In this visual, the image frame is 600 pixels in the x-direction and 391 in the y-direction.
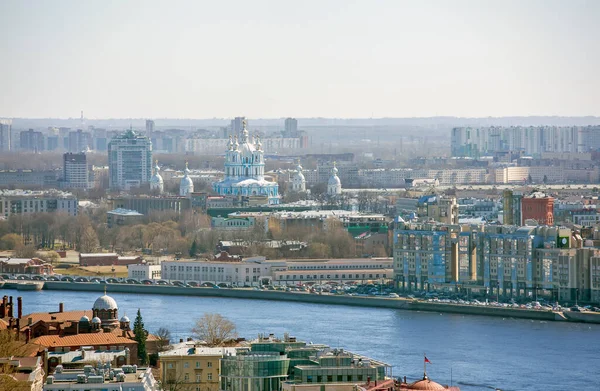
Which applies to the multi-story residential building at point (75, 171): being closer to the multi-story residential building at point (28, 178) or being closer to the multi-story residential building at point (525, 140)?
the multi-story residential building at point (28, 178)

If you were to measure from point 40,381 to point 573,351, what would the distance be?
10.6 m

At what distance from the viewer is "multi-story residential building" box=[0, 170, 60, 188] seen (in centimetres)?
7725

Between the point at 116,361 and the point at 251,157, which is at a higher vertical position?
the point at 251,157

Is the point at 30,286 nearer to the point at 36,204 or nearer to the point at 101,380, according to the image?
the point at 36,204

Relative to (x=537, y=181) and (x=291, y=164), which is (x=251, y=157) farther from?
(x=291, y=164)

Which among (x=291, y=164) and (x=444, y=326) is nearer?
(x=444, y=326)

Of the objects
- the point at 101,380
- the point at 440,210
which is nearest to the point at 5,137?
the point at 440,210

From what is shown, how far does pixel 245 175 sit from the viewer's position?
59844mm

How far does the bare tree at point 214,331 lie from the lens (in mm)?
23766

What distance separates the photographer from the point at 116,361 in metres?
21.5

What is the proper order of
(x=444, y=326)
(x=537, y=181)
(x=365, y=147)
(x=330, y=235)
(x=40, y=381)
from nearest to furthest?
1. (x=40, y=381)
2. (x=444, y=326)
3. (x=330, y=235)
4. (x=537, y=181)
5. (x=365, y=147)

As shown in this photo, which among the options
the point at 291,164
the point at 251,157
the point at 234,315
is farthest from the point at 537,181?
the point at 234,315

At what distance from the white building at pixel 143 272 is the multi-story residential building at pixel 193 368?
766 inches

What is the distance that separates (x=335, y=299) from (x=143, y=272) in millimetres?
6150
